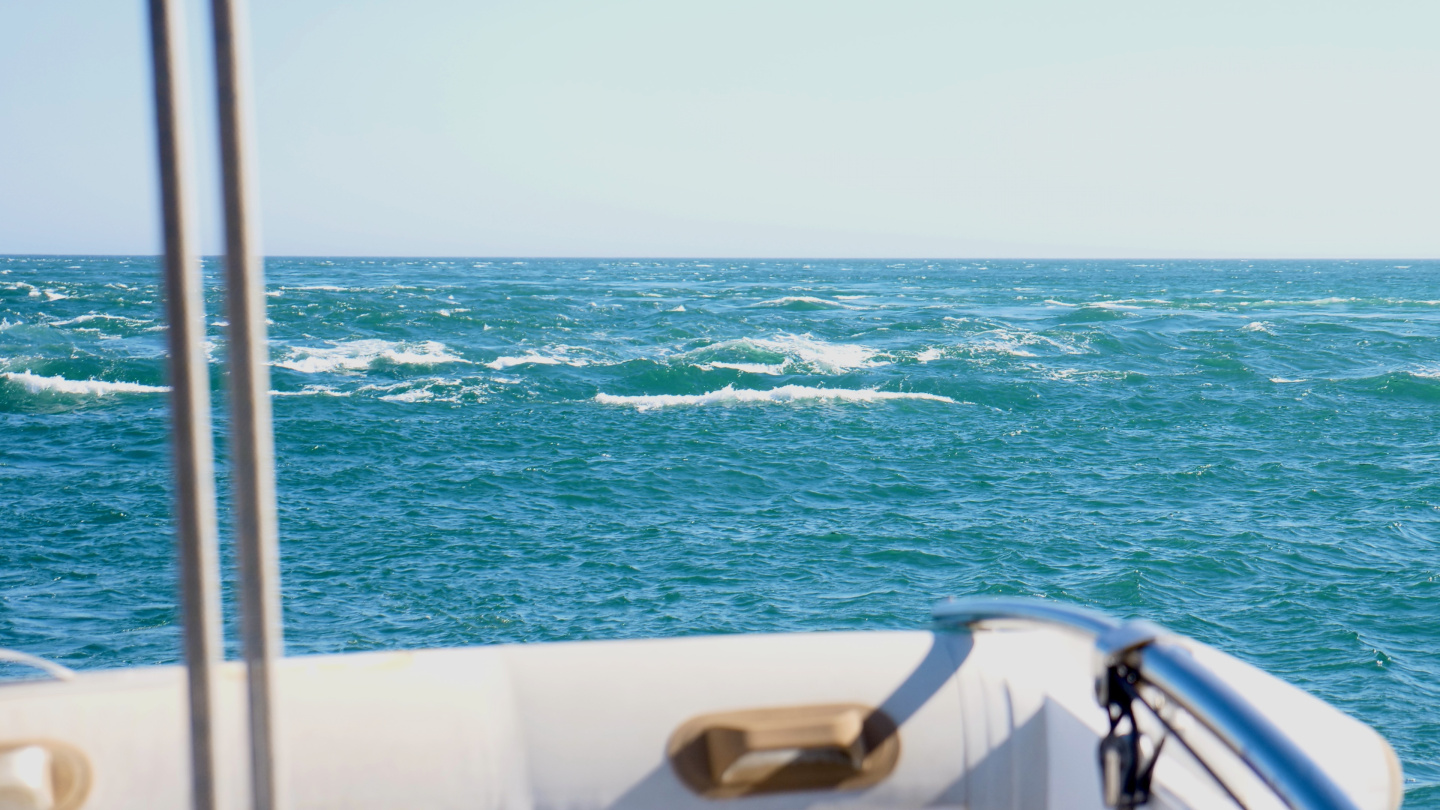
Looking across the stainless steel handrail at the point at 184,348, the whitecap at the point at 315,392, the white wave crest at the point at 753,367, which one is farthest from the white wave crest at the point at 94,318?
the stainless steel handrail at the point at 184,348

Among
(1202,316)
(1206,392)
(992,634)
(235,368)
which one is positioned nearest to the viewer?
(235,368)

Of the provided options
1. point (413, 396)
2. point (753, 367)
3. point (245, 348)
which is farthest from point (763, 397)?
point (245, 348)

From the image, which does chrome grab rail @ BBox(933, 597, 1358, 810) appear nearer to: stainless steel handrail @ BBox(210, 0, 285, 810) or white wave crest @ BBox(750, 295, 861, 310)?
stainless steel handrail @ BBox(210, 0, 285, 810)

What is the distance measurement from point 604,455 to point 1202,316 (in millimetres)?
31720

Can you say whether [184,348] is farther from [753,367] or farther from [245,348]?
[753,367]

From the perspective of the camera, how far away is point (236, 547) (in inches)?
33.9

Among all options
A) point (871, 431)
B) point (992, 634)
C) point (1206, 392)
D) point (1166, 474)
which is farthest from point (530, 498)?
point (1206, 392)

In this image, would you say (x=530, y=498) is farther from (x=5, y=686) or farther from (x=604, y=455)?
(x=5, y=686)

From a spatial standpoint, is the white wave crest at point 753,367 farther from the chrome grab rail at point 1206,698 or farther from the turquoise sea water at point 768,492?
the chrome grab rail at point 1206,698

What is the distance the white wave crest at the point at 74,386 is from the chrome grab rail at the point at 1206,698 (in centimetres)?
2281

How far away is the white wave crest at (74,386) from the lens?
72.7 feet

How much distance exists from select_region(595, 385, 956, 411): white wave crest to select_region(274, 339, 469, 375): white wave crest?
19.4ft

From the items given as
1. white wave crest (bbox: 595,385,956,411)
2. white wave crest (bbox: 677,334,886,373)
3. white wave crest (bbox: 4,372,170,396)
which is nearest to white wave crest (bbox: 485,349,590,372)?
white wave crest (bbox: 677,334,886,373)

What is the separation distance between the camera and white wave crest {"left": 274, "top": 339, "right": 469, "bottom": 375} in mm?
25562
